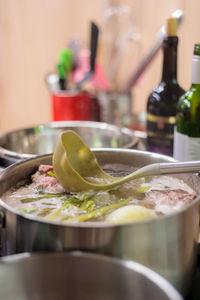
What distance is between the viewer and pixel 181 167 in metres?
0.73

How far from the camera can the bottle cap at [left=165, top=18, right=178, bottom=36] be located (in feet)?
3.38

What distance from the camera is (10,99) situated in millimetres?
3223

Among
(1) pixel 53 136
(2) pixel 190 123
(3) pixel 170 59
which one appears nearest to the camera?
(2) pixel 190 123

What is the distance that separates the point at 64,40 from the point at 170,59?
1.98 meters

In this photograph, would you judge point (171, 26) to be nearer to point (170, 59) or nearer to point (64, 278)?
point (170, 59)

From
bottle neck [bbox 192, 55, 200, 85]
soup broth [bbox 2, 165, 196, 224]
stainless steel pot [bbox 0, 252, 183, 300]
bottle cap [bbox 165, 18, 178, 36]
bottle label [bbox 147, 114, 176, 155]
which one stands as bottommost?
stainless steel pot [bbox 0, 252, 183, 300]

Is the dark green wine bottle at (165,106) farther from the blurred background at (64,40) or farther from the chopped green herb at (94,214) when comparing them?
the blurred background at (64,40)

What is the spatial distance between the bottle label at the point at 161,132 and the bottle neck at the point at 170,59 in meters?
0.11

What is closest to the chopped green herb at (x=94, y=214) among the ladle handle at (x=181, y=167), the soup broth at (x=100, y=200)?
the soup broth at (x=100, y=200)

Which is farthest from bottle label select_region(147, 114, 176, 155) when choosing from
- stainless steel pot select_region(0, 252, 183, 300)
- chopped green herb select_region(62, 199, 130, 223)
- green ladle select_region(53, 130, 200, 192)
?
stainless steel pot select_region(0, 252, 183, 300)

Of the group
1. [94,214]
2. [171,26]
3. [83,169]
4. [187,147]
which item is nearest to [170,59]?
[171,26]

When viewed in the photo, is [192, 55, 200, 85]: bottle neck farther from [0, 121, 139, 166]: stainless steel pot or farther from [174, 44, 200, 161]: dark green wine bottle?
[0, 121, 139, 166]: stainless steel pot

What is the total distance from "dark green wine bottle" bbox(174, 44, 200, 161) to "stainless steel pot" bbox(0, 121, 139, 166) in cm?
32

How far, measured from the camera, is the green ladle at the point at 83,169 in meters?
0.74
